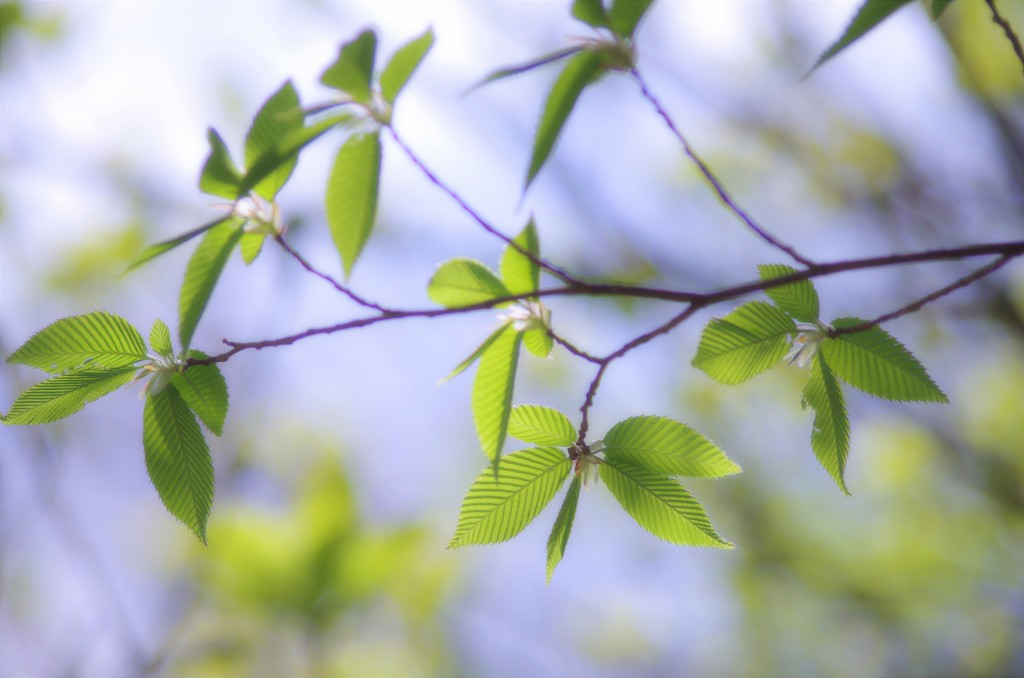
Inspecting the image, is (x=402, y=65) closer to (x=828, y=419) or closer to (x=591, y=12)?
(x=591, y=12)

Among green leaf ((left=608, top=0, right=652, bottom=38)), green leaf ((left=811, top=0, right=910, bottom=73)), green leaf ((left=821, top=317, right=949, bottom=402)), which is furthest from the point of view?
green leaf ((left=821, top=317, right=949, bottom=402))

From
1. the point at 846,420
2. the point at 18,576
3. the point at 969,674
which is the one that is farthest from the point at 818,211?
the point at 18,576

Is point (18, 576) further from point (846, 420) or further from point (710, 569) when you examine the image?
point (846, 420)

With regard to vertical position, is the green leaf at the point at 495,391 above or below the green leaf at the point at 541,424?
above

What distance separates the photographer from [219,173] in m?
0.72

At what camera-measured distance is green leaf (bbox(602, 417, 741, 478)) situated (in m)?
0.80

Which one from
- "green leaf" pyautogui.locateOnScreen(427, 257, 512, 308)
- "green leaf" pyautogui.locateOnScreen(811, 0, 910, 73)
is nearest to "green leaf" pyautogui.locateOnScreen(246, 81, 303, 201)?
"green leaf" pyautogui.locateOnScreen(427, 257, 512, 308)

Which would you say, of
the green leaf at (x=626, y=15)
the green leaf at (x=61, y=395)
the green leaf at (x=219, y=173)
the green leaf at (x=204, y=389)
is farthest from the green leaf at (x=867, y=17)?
the green leaf at (x=61, y=395)

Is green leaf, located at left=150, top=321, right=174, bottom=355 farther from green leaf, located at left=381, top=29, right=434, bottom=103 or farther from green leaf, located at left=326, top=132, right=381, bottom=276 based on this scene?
green leaf, located at left=381, top=29, right=434, bottom=103

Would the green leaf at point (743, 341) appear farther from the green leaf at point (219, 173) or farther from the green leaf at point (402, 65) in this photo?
the green leaf at point (219, 173)

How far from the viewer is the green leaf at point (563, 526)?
2.65ft

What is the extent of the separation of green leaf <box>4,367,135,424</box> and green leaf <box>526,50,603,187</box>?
0.53m

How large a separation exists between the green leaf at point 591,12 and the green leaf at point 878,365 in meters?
0.42

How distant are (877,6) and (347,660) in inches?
183
